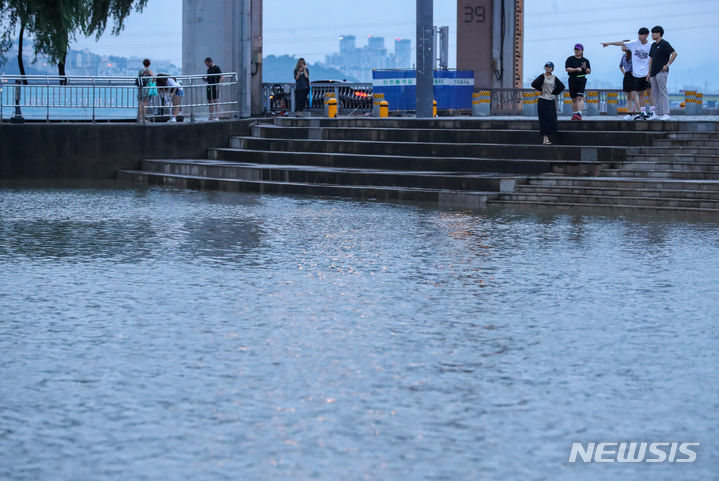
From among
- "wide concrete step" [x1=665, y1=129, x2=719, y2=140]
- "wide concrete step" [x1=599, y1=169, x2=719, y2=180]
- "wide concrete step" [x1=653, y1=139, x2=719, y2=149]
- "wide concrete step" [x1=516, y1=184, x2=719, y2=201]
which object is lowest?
"wide concrete step" [x1=516, y1=184, x2=719, y2=201]

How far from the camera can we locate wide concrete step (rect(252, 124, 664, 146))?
64.7 feet

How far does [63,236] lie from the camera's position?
45.4ft

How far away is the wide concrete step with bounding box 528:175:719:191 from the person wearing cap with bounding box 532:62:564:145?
1.89 meters

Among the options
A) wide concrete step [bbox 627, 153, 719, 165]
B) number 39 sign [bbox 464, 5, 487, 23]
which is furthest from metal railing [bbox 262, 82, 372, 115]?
wide concrete step [bbox 627, 153, 719, 165]

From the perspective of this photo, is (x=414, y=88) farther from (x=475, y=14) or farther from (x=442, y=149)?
(x=475, y=14)

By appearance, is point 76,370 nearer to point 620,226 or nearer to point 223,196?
point 620,226

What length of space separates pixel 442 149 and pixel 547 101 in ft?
7.25

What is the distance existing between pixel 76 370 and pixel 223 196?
13.0 metres

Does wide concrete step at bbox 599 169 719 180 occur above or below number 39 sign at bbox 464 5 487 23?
below

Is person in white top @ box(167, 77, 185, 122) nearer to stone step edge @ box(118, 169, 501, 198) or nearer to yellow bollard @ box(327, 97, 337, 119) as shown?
stone step edge @ box(118, 169, 501, 198)

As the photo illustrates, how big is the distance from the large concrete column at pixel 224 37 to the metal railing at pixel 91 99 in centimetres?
214

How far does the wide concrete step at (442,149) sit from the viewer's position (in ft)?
63.5

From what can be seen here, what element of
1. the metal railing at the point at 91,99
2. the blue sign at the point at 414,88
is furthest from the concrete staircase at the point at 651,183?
the blue sign at the point at 414,88

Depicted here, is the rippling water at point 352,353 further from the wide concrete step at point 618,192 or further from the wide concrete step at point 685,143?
the wide concrete step at point 685,143
